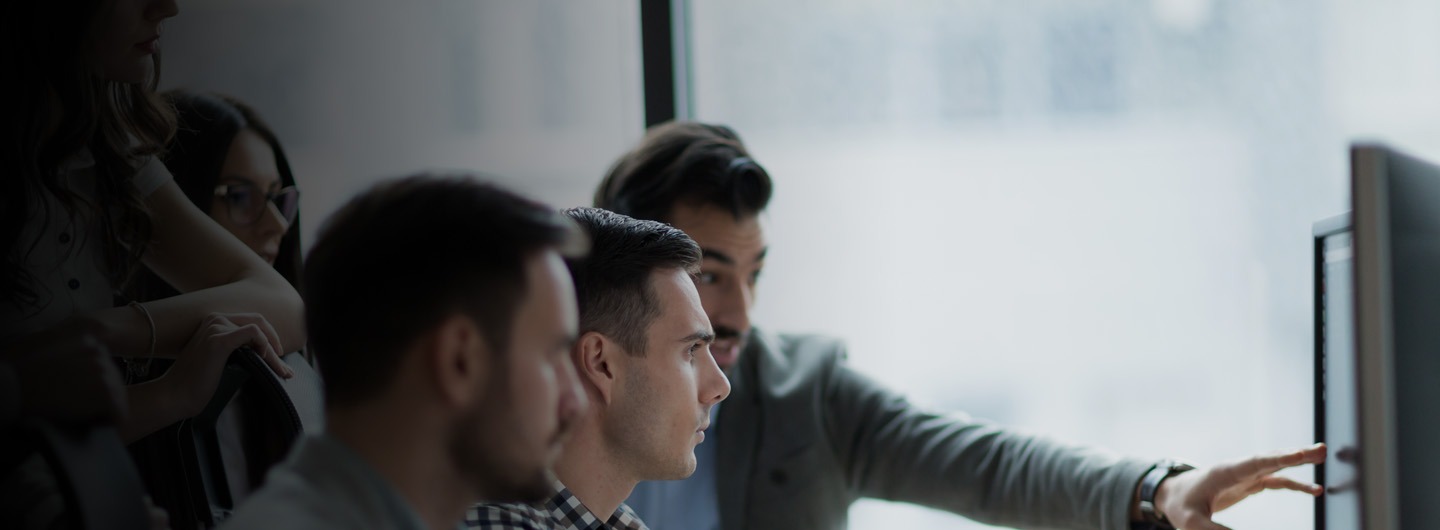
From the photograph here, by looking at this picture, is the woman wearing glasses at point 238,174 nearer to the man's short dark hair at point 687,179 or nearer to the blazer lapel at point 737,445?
the man's short dark hair at point 687,179

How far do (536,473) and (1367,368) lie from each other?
2.03 ft

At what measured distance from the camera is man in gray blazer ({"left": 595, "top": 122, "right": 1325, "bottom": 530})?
4.94ft

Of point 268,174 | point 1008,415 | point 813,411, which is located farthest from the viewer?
point 1008,415

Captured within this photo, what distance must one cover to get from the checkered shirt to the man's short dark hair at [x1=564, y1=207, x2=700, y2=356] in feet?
0.52

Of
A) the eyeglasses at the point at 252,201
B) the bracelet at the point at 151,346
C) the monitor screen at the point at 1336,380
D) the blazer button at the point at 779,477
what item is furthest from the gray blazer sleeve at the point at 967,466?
the bracelet at the point at 151,346

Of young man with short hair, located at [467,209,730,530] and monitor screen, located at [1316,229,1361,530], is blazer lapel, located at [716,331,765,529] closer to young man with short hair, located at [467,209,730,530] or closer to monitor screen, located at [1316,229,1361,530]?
young man with short hair, located at [467,209,730,530]

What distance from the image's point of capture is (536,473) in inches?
26.6

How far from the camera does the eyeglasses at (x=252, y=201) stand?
3.26ft

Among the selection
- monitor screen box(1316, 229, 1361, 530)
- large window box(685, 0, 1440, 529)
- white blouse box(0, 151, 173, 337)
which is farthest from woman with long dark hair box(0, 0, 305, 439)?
large window box(685, 0, 1440, 529)

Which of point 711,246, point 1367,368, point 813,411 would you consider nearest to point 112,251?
point 711,246

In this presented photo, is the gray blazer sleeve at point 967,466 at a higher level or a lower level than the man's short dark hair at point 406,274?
lower

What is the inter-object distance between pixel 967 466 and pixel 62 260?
116 centimetres

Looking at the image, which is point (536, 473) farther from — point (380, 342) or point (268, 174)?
point (268, 174)

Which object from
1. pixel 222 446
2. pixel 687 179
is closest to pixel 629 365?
pixel 222 446
